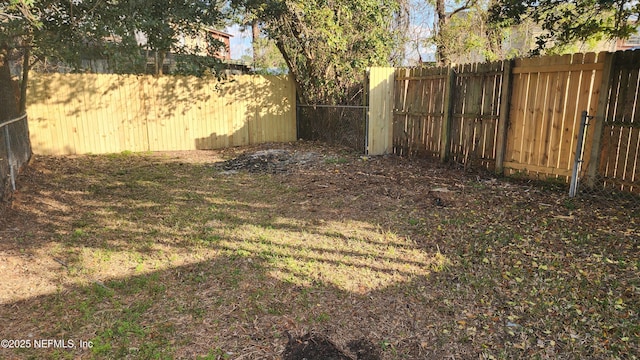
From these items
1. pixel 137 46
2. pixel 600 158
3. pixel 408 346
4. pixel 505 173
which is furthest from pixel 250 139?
pixel 408 346

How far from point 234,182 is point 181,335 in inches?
173

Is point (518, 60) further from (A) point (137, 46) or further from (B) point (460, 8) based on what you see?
→ (B) point (460, 8)

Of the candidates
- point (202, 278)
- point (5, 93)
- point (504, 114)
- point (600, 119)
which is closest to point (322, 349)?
point (202, 278)

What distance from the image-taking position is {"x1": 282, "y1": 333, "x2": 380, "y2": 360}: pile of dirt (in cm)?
246

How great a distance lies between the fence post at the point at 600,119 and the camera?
15.4ft

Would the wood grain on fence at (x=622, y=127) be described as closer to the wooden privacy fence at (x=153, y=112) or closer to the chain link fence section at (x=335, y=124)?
the chain link fence section at (x=335, y=124)

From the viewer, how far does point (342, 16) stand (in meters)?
9.55

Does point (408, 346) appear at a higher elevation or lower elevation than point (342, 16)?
lower

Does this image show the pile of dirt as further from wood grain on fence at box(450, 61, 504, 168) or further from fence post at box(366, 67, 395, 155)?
fence post at box(366, 67, 395, 155)

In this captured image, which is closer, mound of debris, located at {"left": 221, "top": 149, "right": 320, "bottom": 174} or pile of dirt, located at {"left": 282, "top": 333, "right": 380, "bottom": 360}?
pile of dirt, located at {"left": 282, "top": 333, "right": 380, "bottom": 360}

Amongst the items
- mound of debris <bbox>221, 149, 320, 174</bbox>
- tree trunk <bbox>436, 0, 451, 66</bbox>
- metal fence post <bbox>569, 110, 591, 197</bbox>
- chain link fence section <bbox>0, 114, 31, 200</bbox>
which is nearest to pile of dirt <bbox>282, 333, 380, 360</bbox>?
metal fence post <bbox>569, 110, 591, 197</bbox>

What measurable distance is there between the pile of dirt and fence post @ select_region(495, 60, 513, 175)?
454cm

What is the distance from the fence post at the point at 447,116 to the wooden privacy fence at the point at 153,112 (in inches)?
207

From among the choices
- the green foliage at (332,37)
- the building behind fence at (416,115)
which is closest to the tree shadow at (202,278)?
the building behind fence at (416,115)
